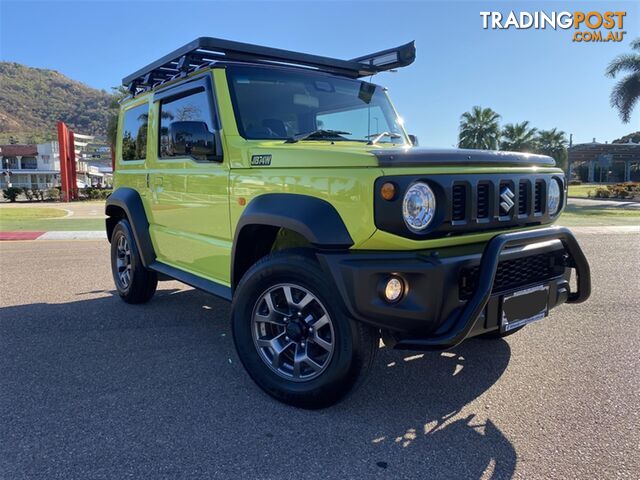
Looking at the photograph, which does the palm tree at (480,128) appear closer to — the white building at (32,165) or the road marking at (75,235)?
the road marking at (75,235)

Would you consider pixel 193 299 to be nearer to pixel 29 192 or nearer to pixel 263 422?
pixel 263 422

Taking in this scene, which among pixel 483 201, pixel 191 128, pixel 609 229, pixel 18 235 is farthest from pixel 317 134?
pixel 609 229

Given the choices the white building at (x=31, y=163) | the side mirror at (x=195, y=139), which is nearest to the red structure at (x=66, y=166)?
the side mirror at (x=195, y=139)

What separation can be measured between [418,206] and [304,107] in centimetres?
165

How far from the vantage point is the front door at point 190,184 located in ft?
11.8

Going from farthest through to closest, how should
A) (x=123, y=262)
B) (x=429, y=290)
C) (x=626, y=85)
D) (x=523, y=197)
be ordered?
(x=626, y=85)
(x=123, y=262)
(x=523, y=197)
(x=429, y=290)

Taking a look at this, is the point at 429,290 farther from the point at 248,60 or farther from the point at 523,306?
the point at 248,60

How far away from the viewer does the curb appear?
11.4 m

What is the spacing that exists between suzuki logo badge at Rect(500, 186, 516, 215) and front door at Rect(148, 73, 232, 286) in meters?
1.83

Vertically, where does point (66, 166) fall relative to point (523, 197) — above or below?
above

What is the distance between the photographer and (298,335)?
9.76 feet

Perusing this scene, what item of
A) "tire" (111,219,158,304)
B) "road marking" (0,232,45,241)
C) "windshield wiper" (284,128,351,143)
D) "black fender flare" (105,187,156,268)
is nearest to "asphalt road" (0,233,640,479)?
"tire" (111,219,158,304)

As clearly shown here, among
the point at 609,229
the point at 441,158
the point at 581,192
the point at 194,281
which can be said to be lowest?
the point at 609,229

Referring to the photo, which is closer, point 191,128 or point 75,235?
point 191,128
